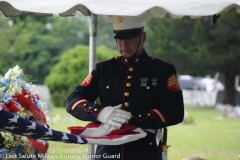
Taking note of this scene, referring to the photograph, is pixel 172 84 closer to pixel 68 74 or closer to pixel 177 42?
pixel 177 42

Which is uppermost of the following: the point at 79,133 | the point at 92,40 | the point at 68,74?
the point at 92,40

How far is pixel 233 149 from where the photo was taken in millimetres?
12492

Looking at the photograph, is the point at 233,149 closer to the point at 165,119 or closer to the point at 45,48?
the point at 165,119

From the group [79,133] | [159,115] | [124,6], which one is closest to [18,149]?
[79,133]

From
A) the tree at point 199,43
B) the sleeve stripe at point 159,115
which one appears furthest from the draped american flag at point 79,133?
the tree at point 199,43

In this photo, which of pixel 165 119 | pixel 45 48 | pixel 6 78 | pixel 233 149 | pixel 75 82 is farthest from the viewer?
pixel 45 48

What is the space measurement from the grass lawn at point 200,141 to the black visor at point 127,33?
4.06 meters

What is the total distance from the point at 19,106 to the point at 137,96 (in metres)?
0.90

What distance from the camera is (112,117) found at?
3936 mm

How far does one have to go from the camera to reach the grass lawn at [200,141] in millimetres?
11211

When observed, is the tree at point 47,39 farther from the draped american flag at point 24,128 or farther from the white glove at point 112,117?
the draped american flag at point 24,128

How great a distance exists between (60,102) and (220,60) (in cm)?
807

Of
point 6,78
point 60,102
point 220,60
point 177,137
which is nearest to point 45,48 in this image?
point 60,102

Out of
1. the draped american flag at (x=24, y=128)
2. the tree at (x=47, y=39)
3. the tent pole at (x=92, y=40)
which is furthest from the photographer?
the tree at (x=47, y=39)
